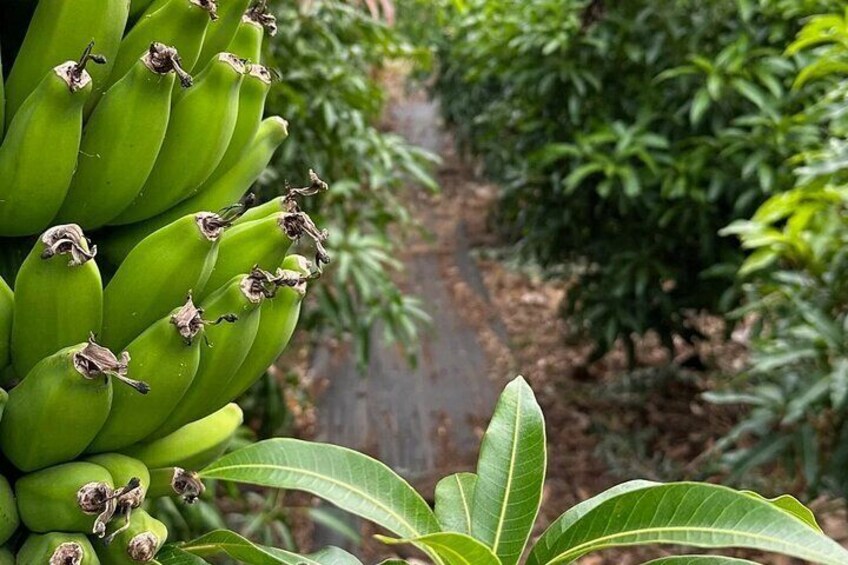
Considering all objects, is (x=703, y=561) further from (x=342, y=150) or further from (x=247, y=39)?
(x=342, y=150)

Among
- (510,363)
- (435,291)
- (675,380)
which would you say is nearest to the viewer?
(675,380)

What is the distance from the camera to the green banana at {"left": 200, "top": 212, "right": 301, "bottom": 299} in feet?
1.56

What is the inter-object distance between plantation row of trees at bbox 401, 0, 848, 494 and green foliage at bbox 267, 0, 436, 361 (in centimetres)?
40

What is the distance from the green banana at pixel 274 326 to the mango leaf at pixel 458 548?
0.15 m

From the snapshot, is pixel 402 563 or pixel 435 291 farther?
pixel 435 291

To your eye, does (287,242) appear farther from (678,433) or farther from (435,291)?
(435,291)

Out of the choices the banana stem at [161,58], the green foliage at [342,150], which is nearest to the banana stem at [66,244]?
the banana stem at [161,58]

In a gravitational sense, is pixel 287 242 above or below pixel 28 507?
above

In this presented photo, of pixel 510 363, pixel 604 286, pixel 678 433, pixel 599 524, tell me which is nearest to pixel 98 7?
pixel 599 524

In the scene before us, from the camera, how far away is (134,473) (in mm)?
448

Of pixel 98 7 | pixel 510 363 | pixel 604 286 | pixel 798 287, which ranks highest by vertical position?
pixel 98 7

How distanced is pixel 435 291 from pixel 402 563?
178 inches

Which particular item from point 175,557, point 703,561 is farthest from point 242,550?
point 703,561

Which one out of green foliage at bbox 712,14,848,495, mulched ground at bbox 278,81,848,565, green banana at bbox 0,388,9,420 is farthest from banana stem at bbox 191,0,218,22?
mulched ground at bbox 278,81,848,565
